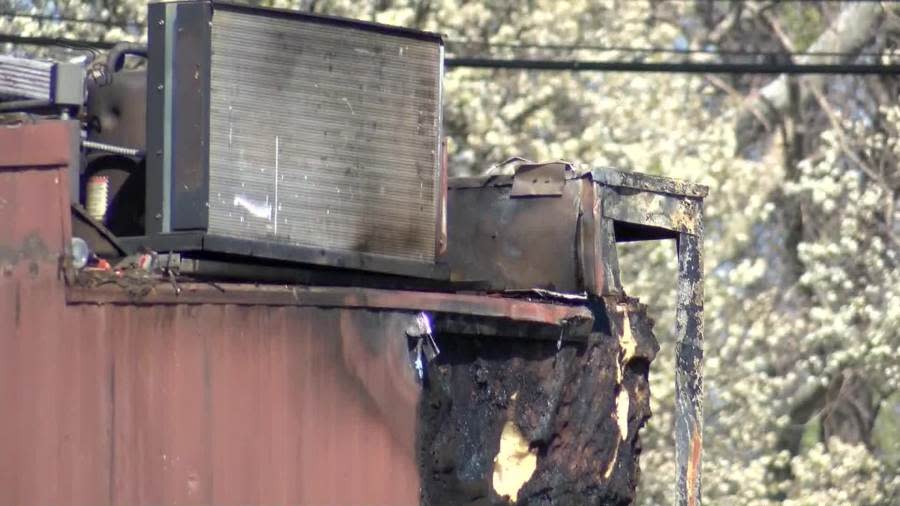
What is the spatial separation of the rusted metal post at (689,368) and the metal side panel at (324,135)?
59.0 inches

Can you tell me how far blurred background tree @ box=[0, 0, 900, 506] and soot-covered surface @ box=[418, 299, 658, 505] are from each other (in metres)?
5.58

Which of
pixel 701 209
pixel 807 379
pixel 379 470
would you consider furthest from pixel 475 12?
pixel 379 470

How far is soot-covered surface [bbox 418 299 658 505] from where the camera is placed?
5363 millimetres

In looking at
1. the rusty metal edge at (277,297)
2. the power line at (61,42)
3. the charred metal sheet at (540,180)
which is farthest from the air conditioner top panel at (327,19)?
the power line at (61,42)

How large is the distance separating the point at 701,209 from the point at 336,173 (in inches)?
79.5

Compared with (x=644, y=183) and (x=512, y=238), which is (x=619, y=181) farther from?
(x=512, y=238)

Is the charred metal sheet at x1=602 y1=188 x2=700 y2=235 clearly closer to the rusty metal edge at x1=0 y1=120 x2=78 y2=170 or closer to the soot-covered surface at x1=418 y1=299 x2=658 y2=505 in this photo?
the soot-covered surface at x1=418 y1=299 x2=658 y2=505

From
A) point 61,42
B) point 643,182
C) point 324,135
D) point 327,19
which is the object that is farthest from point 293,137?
point 61,42

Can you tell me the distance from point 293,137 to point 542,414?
1.40 metres

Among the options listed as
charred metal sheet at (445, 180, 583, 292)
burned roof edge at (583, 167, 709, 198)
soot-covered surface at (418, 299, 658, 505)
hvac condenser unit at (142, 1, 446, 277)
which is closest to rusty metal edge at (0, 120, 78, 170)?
hvac condenser unit at (142, 1, 446, 277)

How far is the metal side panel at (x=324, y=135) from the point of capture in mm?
5215

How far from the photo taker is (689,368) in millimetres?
6840

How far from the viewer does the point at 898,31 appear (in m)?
17.6

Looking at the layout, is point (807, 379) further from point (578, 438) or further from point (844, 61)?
point (578, 438)
